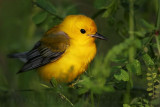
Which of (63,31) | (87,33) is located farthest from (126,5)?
(63,31)

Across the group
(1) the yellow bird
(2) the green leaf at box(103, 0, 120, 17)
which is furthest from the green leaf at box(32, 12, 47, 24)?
(2) the green leaf at box(103, 0, 120, 17)

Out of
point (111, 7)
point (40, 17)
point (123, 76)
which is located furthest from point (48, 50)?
point (123, 76)

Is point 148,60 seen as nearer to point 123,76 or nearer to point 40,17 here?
point 123,76

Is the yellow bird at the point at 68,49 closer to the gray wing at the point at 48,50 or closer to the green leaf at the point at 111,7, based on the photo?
the gray wing at the point at 48,50

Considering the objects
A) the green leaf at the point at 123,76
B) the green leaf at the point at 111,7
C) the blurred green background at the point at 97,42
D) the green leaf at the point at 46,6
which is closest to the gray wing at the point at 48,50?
the blurred green background at the point at 97,42

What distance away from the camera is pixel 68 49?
11.4 feet

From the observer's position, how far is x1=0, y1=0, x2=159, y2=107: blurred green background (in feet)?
7.47

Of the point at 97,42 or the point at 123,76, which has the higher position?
the point at 97,42

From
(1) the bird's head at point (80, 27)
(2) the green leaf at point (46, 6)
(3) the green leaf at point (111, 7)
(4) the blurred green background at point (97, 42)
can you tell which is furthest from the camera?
(1) the bird's head at point (80, 27)

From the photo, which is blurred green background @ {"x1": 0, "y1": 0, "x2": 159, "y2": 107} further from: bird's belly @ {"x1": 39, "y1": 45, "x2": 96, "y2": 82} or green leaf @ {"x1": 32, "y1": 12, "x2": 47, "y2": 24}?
bird's belly @ {"x1": 39, "y1": 45, "x2": 96, "y2": 82}

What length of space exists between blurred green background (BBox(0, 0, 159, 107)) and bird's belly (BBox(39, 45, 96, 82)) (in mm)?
145

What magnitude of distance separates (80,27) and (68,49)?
27 cm

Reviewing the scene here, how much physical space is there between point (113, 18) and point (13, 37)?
8.21 ft

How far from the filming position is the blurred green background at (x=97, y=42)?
2.28m
